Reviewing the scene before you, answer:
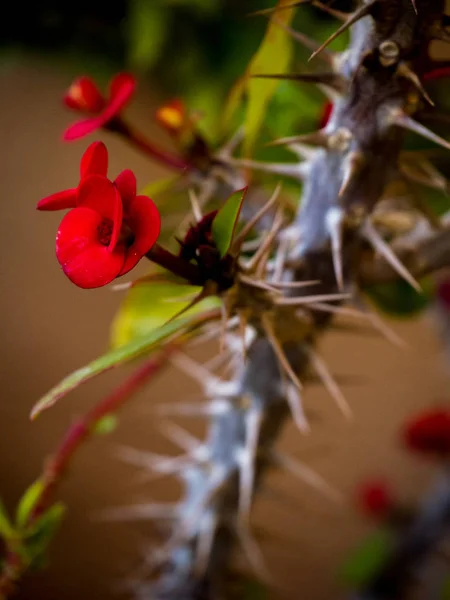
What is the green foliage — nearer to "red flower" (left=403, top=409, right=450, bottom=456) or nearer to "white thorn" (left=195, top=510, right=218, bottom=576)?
"white thorn" (left=195, top=510, right=218, bottom=576)

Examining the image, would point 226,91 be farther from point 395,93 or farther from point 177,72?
point 395,93

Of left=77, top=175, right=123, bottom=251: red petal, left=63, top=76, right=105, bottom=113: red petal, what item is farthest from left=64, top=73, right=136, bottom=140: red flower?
left=77, top=175, right=123, bottom=251: red petal

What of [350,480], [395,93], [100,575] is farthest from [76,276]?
[350,480]

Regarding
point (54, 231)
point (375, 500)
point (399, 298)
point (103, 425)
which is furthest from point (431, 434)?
point (54, 231)

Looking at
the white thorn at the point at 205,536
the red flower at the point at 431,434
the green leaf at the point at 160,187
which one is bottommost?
the red flower at the point at 431,434

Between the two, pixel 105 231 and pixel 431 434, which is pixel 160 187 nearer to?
pixel 105 231

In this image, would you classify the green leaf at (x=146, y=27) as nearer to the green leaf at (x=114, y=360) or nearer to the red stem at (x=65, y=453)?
the red stem at (x=65, y=453)

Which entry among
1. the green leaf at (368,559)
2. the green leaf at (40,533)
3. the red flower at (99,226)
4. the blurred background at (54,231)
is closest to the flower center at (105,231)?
the red flower at (99,226)
